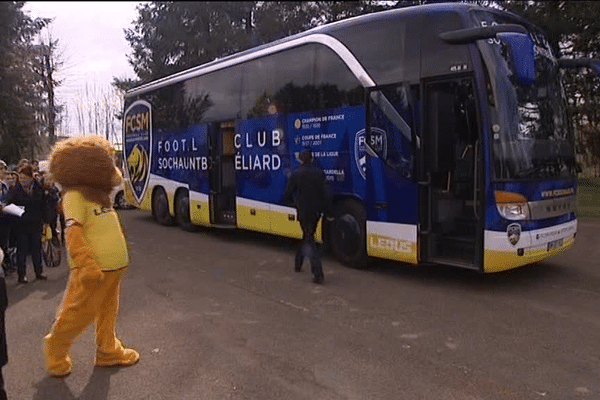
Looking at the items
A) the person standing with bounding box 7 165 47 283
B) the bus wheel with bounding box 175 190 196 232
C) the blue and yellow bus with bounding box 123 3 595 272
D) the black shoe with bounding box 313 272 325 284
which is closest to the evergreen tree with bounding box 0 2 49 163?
the bus wheel with bounding box 175 190 196 232

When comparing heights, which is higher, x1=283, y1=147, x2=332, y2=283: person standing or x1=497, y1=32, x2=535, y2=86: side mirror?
x1=497, y1=32, x2=535, y2=86: side mirror

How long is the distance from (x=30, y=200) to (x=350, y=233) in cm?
457

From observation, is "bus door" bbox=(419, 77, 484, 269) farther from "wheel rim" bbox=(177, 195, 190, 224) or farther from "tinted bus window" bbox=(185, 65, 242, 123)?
"wheel rim" bbox=(177, 195, 190, 224)

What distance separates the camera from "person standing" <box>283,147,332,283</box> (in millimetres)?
7273

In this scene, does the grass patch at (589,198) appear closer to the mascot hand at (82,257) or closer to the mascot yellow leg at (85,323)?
the mascot yellow leg at (85,323)

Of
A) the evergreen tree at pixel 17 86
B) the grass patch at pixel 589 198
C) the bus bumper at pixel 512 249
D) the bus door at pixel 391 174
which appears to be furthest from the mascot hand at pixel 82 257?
the evergreen tree at pixel 17 86

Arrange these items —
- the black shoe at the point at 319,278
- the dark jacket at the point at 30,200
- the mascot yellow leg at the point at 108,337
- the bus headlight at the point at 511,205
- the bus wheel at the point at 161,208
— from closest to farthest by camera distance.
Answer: the mascot yellow leg at the point at 108,337, the bus headlight at the point at 511,205, the black shoe at the point at 319,278, the dark jacket at the point at 30,200, the bus wheel at the point at 161,208

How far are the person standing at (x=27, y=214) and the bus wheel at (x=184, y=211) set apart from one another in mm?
4927

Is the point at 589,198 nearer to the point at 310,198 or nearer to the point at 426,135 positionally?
the point at 426,135

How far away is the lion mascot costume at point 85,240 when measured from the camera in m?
4.07

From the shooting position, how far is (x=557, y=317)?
5660 millimetres

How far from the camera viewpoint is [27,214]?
7.59 meters

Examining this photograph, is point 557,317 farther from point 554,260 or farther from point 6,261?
point 6,261

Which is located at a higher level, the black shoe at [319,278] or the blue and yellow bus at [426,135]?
the blue and yellow bus at [426,135]
